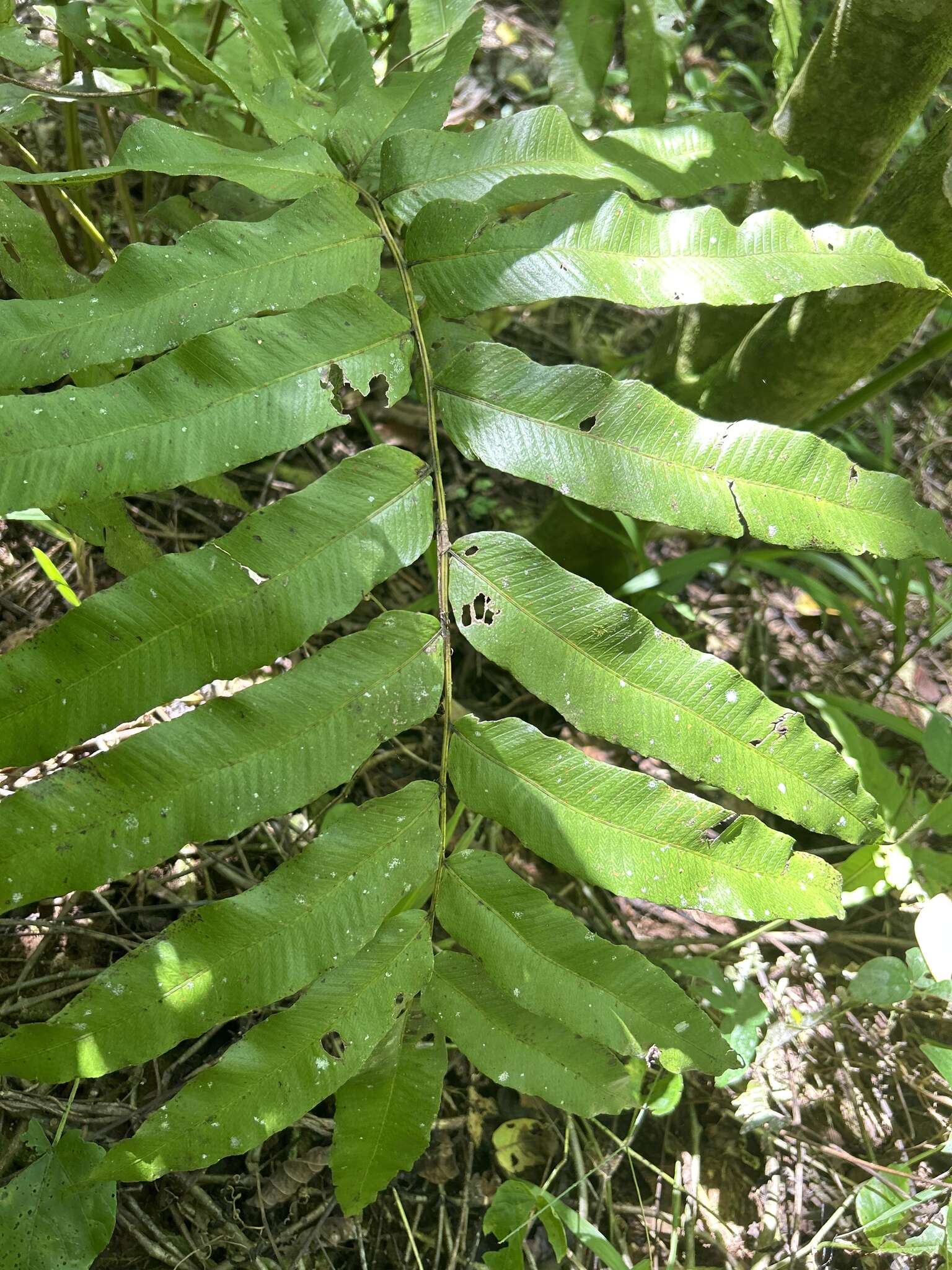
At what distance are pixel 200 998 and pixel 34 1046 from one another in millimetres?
159

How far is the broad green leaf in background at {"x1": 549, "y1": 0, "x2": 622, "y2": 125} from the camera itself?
179 centimetres

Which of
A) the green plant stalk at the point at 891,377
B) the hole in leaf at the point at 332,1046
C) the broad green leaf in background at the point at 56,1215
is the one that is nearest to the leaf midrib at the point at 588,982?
the hole in leaf at the point at 332,1046

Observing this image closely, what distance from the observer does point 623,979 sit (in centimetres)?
105

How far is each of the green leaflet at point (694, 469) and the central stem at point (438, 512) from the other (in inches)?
2.8

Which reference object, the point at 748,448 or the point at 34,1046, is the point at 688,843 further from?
the point at 34,1046

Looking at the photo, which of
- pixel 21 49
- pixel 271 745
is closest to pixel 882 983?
pixel 271 745

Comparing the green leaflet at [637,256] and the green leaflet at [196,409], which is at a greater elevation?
the green leaflet at [637,256]

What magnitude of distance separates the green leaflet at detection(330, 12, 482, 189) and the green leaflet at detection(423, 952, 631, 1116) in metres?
1.13

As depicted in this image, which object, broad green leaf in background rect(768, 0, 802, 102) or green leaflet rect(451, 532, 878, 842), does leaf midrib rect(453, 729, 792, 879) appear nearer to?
green leaflet rect(451, 532, 878, 842)

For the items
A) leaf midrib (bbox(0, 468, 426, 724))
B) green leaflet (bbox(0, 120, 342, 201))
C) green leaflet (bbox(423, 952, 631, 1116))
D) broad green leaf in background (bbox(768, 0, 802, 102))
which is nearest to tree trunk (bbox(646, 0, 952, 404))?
broad green leaf in background (bbox(768, 0, 802, 102))

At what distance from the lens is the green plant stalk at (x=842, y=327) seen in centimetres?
140

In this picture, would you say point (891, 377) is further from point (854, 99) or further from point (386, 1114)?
point (386, 1114)

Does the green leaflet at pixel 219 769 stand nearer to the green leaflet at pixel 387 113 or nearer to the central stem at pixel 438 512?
the central stem at pixel 438 512

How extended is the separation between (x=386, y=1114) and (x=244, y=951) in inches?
12.0
